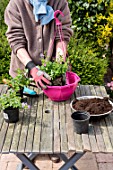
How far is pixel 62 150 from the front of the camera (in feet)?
6.28

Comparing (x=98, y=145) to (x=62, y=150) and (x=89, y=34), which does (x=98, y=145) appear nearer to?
(x=62, y=150)

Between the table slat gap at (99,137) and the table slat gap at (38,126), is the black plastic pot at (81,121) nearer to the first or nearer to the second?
the table slat gap at (99,137)

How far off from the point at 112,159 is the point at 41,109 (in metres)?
1.14

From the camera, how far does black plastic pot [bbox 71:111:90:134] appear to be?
2021 millimetres

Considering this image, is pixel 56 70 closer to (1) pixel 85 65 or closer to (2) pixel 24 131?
(2) pixel 24 131

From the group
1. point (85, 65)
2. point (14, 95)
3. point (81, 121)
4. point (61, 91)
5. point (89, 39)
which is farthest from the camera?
point (89, 39)

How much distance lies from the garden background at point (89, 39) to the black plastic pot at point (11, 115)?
1790 mm

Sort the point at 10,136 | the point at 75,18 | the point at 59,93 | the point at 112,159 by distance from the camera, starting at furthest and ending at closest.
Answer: the point at 75,18 → the point at 112,159 → the point at 59,93 → the point at 10,136

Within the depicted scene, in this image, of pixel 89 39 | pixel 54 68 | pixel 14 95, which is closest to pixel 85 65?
pixel 89 39

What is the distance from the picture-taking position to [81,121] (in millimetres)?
2008

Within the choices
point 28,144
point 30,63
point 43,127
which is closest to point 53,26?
point 30,63

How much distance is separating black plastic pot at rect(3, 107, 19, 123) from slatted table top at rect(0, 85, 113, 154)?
32 millimetres

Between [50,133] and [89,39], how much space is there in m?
2.83

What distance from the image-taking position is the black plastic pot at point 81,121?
2.02 meters
